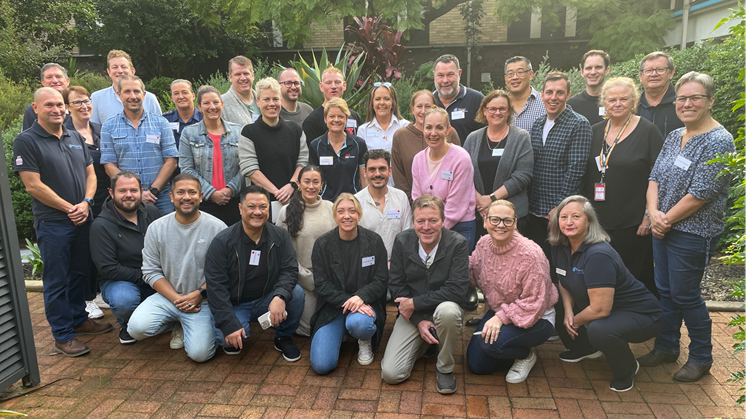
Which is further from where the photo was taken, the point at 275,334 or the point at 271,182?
the point at 271,182

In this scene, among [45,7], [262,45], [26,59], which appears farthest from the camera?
[262,45]

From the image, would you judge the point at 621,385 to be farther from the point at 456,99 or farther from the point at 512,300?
the point at 456,99

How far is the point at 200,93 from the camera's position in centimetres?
493

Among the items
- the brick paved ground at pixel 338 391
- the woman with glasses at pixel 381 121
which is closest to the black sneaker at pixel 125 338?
the brick paved ground at pixel 338 391

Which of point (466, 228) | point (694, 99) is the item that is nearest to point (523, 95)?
point (466, 228)

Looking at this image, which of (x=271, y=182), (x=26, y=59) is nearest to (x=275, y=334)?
(x=271, y=182)

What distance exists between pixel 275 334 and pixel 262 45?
19.3 metres

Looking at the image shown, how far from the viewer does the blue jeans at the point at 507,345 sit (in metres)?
3.69

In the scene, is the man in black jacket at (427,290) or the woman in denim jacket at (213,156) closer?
the man in black jacket at (427,290)

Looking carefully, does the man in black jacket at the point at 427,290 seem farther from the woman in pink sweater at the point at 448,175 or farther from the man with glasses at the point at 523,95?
the man with glasses at the point at 523,95

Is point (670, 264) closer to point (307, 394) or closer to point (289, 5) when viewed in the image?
point (307, 394)

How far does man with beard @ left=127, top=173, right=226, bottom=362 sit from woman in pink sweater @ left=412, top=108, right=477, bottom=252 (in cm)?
201

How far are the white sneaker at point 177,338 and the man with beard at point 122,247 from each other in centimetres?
39

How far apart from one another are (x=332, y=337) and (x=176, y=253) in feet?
5.04
